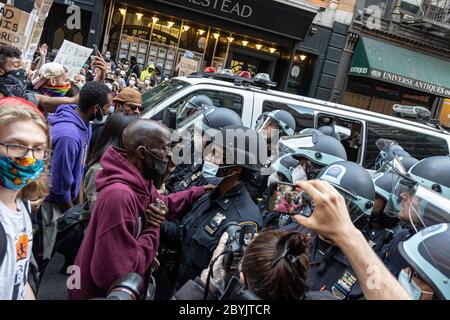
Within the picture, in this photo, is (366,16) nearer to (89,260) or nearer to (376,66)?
(376,66)

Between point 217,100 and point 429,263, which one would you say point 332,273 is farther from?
point 217,100

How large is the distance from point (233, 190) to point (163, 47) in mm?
11328

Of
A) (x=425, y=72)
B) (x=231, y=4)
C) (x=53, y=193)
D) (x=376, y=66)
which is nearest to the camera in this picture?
(x=53, y=193)

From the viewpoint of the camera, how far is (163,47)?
1359 centimetres

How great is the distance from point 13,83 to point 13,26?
1100mm

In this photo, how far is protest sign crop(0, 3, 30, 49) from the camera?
4812mm

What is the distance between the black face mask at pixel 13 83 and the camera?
12.8ft

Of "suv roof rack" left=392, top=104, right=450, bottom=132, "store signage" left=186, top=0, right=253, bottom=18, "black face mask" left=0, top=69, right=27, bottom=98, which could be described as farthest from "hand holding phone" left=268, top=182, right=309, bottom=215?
"store signage" left=186, top=0, right=253, bottom=18

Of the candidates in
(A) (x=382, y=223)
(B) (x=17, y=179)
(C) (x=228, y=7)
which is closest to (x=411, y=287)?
(A) (x=382, y=223)

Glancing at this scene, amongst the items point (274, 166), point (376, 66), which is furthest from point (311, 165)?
point (376, 66)

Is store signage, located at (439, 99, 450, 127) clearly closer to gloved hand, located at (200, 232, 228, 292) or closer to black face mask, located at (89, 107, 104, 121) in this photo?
black face mask, located at (89, 107, 104, 121)

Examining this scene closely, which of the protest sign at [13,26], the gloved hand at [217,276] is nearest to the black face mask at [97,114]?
the protest sign at [13,26]

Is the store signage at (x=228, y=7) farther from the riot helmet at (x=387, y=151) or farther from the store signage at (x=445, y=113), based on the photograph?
the store signage at (x=445, y=113)

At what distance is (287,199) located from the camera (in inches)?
98.3
